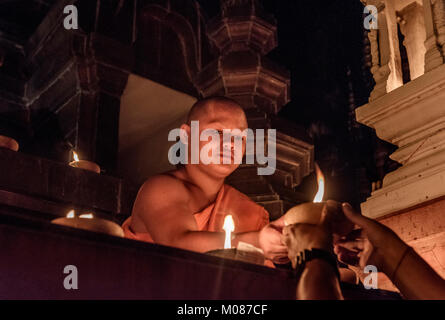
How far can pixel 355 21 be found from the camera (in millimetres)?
12078

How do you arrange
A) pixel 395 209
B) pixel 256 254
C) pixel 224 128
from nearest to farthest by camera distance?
pixel 256 254, pixel 224 128, pixel 395 209

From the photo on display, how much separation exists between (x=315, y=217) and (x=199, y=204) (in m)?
1.51

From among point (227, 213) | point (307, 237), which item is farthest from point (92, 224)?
point (227, 213)

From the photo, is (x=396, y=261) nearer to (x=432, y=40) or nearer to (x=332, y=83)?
(x=432, y=40)

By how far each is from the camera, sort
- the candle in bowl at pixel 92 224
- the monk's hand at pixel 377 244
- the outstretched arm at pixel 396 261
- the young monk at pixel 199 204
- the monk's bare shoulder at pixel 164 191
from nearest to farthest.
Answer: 1. the outstretched arm at pixel 396 261
2. the monk's hand at pixel 377 244
3. the candle in bowl at pixel 92 224
4. the young monk at pixel 199 204
5. the monk's bare shoulder at pixel 164 191

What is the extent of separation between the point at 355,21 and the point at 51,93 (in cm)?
693

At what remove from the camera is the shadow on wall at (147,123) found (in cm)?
886

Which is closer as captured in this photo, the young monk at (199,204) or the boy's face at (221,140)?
the young monk at (199,204)

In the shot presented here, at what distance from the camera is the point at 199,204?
11.9ft

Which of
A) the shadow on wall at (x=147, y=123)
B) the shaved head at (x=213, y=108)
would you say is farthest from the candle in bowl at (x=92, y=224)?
the shadow on wall at (x=147, y=123)

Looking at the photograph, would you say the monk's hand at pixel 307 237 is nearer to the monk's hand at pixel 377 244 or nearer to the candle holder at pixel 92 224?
the monk's hand at pixel 377 244
